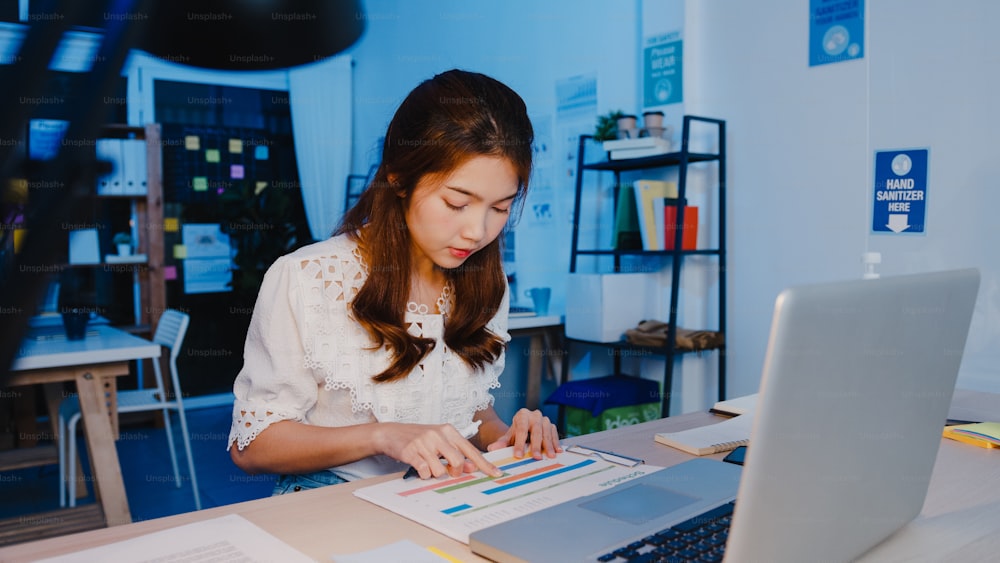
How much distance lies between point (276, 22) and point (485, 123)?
0.37m

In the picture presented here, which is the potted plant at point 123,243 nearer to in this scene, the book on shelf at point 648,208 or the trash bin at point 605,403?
the trash bin at point 605,403

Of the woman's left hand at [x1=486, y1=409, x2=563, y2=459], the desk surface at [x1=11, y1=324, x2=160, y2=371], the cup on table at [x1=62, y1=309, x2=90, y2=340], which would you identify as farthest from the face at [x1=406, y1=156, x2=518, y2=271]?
the cup on table at [x1=62, y1=309, x2=90, y2=340]

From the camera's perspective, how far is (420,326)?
4.73ft

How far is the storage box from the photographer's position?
320 cm

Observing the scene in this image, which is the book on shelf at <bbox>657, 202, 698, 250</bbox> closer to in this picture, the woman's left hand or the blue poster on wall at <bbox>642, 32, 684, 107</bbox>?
the blue poster on wall at <bbox>642, 32, 684, 107</bbox>

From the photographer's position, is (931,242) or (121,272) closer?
(931,242)

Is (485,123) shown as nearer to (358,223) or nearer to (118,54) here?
(358,223)

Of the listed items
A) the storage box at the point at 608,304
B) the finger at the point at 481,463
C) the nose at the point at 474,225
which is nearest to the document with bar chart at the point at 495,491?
the finger at the point at 481,463

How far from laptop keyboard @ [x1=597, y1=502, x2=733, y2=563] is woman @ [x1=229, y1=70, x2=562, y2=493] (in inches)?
15.8

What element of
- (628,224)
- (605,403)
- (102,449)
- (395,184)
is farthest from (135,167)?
(395,184)

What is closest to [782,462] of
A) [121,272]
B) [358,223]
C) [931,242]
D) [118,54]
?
[118,54]

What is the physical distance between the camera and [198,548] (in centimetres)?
83

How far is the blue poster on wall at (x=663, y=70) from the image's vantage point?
10.4ft

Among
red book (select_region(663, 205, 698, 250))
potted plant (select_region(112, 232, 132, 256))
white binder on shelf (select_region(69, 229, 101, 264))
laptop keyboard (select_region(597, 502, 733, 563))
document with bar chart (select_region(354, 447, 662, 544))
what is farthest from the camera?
potted plant (select_region(112, 232, 132, 256))
